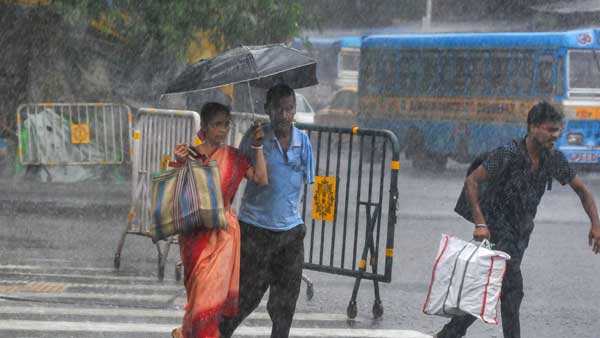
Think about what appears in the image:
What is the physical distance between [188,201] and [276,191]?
1.84 feet

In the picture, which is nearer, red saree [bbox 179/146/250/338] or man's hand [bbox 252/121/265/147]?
red saree [bbox 179/146/250/338]

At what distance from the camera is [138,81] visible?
58.3ft

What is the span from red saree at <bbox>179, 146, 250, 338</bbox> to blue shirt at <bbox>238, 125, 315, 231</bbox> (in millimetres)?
176

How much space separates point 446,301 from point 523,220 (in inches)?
26.3

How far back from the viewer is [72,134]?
15406mm

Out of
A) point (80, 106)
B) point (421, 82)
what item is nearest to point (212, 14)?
point (80, 106)

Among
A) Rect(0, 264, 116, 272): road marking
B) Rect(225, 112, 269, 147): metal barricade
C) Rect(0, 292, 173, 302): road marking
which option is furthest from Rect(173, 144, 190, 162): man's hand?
Rect(0, 264, 116, 272): road marking

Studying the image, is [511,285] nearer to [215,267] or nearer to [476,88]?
[215,267]

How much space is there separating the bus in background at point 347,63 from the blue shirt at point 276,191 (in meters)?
30.5

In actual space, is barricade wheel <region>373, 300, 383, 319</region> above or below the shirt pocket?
below

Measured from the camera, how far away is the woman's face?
5.61m

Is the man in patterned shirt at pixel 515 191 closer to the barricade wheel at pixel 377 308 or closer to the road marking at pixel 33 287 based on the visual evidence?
the barricade wheel at pixel 377 308

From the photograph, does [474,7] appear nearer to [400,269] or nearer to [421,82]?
[421,82]

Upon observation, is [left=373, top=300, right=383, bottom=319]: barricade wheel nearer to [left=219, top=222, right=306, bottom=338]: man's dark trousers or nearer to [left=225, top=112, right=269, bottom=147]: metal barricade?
[left=219, top=222, right=306, bottom=338]: man's dark trousers
